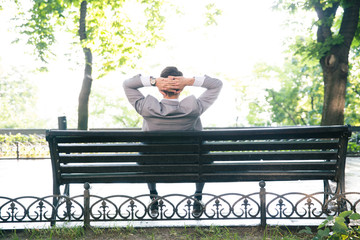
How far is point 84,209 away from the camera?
11.6ft

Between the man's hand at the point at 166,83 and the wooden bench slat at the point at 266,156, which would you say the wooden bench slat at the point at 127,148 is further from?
the man's hand at the point at 166,83

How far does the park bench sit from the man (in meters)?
0.33

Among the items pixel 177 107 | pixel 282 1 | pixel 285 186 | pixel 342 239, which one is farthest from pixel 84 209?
pixel 282 1

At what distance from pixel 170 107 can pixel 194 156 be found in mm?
597

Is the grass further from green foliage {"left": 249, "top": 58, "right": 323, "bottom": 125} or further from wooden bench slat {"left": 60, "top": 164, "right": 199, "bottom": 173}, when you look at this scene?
green foliage {"left": 249, "top": 58, "right": 323, "bottom": 125}

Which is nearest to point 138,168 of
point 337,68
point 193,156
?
point 193,156

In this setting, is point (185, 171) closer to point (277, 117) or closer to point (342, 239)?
point (342, 239)

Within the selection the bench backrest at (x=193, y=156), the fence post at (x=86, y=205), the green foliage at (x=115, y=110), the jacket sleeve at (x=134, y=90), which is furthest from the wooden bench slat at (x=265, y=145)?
the green foliage at (x=115, y=110)

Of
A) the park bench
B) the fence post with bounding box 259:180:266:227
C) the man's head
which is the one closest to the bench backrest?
the park bench

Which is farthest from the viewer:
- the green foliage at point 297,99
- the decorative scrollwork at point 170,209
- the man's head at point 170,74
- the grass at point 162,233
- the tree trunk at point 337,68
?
the green foliage at point 297,99

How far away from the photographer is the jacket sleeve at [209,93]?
12.6 ft

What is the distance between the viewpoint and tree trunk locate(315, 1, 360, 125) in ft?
30.5

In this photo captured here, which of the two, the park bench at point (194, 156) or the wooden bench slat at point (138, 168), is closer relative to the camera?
the park bench at point (194, 156)

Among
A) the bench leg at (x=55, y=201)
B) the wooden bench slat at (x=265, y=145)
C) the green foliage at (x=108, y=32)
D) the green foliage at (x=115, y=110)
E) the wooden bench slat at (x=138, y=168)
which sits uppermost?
the green foliage at (x=108, y=32)
